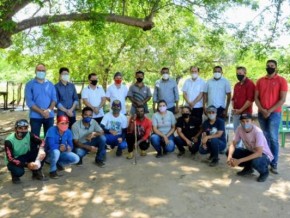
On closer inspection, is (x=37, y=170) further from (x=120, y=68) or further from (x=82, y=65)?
(x=120, y=68)

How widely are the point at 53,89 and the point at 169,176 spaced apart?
8.50 feet

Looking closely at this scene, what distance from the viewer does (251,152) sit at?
228 inches

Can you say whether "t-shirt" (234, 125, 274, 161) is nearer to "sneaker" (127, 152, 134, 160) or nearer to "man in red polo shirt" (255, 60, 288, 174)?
"man in red polo shirt" (255, 60, 288, 174)

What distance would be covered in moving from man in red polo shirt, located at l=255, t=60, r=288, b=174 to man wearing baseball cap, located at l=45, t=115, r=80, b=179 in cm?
328

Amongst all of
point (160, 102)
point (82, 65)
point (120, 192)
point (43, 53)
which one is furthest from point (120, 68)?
point (120, 192)

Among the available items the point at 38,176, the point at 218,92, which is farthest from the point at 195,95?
the point at 38,176

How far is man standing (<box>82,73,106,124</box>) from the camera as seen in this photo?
7.33 metres

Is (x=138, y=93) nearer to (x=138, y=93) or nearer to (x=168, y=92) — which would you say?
(x=138, y=93)

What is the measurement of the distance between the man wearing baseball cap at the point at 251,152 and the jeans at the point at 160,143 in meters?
1.42

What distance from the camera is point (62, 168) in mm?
6219

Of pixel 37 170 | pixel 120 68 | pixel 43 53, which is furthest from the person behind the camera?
pixel 120 68

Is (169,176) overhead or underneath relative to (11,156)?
underneath

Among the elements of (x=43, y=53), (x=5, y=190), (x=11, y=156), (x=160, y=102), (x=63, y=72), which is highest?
(x=43, y=53)

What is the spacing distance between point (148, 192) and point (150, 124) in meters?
2.20
